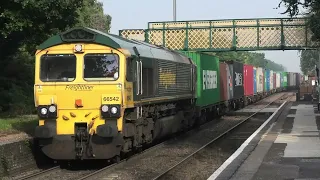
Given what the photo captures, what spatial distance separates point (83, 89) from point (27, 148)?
2.48 meters

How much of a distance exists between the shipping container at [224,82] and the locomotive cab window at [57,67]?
626 inches

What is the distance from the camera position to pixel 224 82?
2775 cm

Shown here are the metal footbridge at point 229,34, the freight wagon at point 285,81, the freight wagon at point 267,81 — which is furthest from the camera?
the freight wagon at point 285,81

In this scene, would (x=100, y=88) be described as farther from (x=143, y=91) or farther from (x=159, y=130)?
(x=159, y=130)

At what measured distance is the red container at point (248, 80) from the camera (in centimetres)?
3616

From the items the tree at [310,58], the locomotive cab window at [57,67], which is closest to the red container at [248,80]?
the locomotive cab window at [57,67]

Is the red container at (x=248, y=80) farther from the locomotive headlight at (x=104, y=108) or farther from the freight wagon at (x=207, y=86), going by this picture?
the locomotive headlight at (x=104, y=108)

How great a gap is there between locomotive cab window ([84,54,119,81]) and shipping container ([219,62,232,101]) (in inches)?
618

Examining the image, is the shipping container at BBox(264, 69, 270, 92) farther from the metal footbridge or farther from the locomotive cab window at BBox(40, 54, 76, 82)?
the locomotive cab window at BBox(40, 54, 76, 82)

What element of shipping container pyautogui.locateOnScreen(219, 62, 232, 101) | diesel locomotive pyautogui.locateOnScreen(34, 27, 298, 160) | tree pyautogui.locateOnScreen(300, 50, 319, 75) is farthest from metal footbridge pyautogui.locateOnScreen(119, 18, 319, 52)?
tree pyautogui.locateOnScreen(300, 50, 319, 75)

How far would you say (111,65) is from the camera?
11.5 m

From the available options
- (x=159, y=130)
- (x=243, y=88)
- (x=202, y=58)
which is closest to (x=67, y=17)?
(x=159, y=130)

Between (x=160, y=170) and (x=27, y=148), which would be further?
(x=27, y=148)

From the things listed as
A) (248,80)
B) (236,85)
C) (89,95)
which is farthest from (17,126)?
Result: (248,80)
